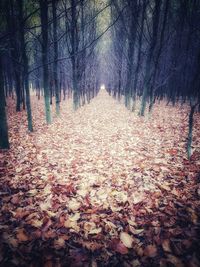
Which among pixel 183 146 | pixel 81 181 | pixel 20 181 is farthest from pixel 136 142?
pixel 20 181

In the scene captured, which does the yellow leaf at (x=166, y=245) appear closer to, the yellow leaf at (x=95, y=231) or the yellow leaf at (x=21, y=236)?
the yellow leaf at (x=95, y=231)

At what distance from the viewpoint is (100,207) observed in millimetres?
3023

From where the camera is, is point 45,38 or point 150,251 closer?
point 150,251

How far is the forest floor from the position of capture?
217cm

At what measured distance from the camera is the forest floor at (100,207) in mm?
2168

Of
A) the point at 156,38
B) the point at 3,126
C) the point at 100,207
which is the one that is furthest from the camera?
the point at 156,38

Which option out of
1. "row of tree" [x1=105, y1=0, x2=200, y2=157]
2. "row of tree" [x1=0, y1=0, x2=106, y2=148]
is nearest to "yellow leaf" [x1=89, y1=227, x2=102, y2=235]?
"row of tree" [x1=0, y1=0, x2=106, y2=148]

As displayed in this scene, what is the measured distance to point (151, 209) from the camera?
9.59 feet

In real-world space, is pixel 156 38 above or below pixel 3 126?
above

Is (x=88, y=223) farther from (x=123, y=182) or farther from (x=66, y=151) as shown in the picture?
(x=66, y=151)

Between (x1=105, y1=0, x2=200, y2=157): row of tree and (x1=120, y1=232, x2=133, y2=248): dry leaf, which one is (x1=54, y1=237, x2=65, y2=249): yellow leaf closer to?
(x1=120, y1=232, x2=133, y2=248): dry leaf

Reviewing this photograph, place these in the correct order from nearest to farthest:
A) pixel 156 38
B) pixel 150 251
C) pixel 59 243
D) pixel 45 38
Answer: pixel 150 251
pixel 59 243
pixel 45 38
pixel 156 38

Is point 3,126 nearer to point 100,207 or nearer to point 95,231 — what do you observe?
point 100,207

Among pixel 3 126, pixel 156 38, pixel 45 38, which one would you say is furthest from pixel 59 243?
pixel 156 38
